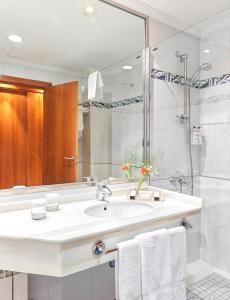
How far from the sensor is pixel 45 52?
1.46m

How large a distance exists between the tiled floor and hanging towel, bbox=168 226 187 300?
72 centimetres

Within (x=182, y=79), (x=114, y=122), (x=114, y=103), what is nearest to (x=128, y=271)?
(x=114, y=122)

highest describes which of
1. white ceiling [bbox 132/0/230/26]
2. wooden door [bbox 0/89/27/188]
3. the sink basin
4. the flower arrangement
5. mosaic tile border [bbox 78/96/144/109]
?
white ceiling [bbox 132/0/230/26]

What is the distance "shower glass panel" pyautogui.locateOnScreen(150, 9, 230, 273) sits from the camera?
6.41 feet

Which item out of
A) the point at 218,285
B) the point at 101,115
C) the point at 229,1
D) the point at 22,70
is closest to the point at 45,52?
the point at 22,70

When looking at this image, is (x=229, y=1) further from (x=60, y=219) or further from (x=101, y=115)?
(x=60, y=219)

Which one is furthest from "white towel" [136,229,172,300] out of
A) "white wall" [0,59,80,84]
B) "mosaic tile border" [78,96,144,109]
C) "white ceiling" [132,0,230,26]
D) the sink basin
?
"white ceiling" [132,0,230,26]

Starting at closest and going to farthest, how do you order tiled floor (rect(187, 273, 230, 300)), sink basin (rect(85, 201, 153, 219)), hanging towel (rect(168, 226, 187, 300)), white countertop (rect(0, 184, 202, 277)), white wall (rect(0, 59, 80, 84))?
1. white countertop (rect(0, 184, 202, 277))
2. hanging towel (rect(168, 226, 187, 300))
3. white wall (rect(0, 59, 80, 84))
4. sink basin (rect(85, 201, 153, 219))
5. tiled floor (rect(187, 273, 230, 300))

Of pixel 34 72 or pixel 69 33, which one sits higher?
pixel 69 33

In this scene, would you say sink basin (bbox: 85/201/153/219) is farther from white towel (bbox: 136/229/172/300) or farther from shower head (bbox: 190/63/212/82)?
shower head (bbox: 190/63/212/82)

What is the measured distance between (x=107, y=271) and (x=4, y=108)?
4.23 feet

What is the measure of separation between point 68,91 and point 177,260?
48.4 inches

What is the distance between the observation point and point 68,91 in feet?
5.12

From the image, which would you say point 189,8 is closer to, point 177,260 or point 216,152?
point 216,152
